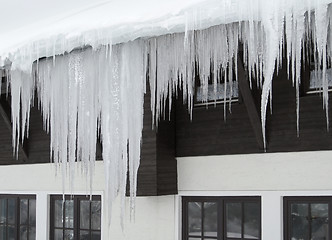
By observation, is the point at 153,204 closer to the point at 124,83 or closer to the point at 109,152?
the point at 109,152

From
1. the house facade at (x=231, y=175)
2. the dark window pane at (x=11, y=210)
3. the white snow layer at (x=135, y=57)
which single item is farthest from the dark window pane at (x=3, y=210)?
the white snow layer at (x=135, y=57)

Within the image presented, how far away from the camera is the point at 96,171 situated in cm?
835

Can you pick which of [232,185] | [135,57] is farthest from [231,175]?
[135,57]

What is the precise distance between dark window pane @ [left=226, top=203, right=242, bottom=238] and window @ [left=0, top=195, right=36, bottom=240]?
3413 mm

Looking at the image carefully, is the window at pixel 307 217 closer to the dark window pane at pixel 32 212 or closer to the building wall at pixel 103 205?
the building wall at pixel 103 205

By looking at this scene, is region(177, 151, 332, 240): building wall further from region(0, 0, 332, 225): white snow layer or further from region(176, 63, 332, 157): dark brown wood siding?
region(0, 0, 332, 225): white snow layer

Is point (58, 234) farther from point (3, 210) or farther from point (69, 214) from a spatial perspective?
→ point (3, 210)

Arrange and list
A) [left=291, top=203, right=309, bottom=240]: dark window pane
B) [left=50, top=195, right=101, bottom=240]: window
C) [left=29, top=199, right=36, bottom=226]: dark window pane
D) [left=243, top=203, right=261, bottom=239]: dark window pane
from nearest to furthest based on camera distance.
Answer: [left=291, top=203, right=309, bottom=240]: dark window pane, [left=243, top=203, right=261, bottom=239]: dark window pane, [left=50, top=195, right=101, bottom=240]: window, [left=29, top=199, right=36, bottom=226]: dark window pane

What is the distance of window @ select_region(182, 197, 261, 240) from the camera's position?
22.9 ft

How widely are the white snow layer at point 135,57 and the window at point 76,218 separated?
6.91 ft

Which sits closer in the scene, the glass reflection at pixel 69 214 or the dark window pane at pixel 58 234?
the glass reflection at pixel 69 214

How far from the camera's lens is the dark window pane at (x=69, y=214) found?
28.8 ft

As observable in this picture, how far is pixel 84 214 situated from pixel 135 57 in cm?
379

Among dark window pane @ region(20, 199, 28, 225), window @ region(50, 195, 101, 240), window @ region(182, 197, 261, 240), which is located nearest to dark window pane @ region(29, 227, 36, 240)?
dark window pane @ region(20, 199, 28, 225)
